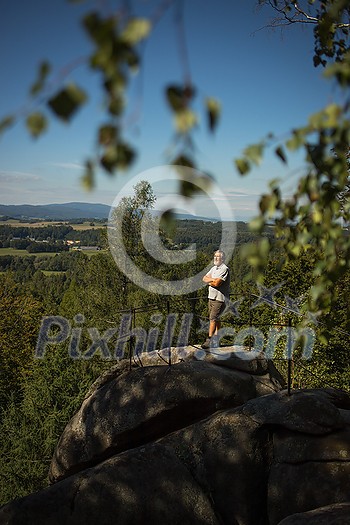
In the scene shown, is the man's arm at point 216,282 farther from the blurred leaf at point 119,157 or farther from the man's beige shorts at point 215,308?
the blurred leaf at point 119,157

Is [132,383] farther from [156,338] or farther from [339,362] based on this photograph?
[156,338]

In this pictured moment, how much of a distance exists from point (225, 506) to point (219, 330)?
5630 millimetres

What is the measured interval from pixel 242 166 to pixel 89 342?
27874 mm

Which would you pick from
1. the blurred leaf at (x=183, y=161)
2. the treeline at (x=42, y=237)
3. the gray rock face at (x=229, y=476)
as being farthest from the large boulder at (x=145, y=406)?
the treeline at (x=42, y=237)

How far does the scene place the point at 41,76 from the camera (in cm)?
182

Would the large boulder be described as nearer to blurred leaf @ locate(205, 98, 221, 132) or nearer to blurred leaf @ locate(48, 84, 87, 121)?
blurred leaf @ locate(205, 98, 221, 132)

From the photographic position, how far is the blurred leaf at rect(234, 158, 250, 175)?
110 inches

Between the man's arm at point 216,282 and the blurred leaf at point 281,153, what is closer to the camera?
the blurred leaf at point 281,153

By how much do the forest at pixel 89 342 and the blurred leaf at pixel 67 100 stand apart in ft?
31.0

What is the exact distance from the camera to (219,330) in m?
12.4

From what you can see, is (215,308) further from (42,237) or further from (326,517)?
(42,237)

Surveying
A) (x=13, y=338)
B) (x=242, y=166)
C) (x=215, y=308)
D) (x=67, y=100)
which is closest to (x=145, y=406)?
(x=215, y=308)

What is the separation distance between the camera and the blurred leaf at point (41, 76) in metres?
1.82

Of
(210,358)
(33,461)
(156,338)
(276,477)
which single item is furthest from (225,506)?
(156,338)
